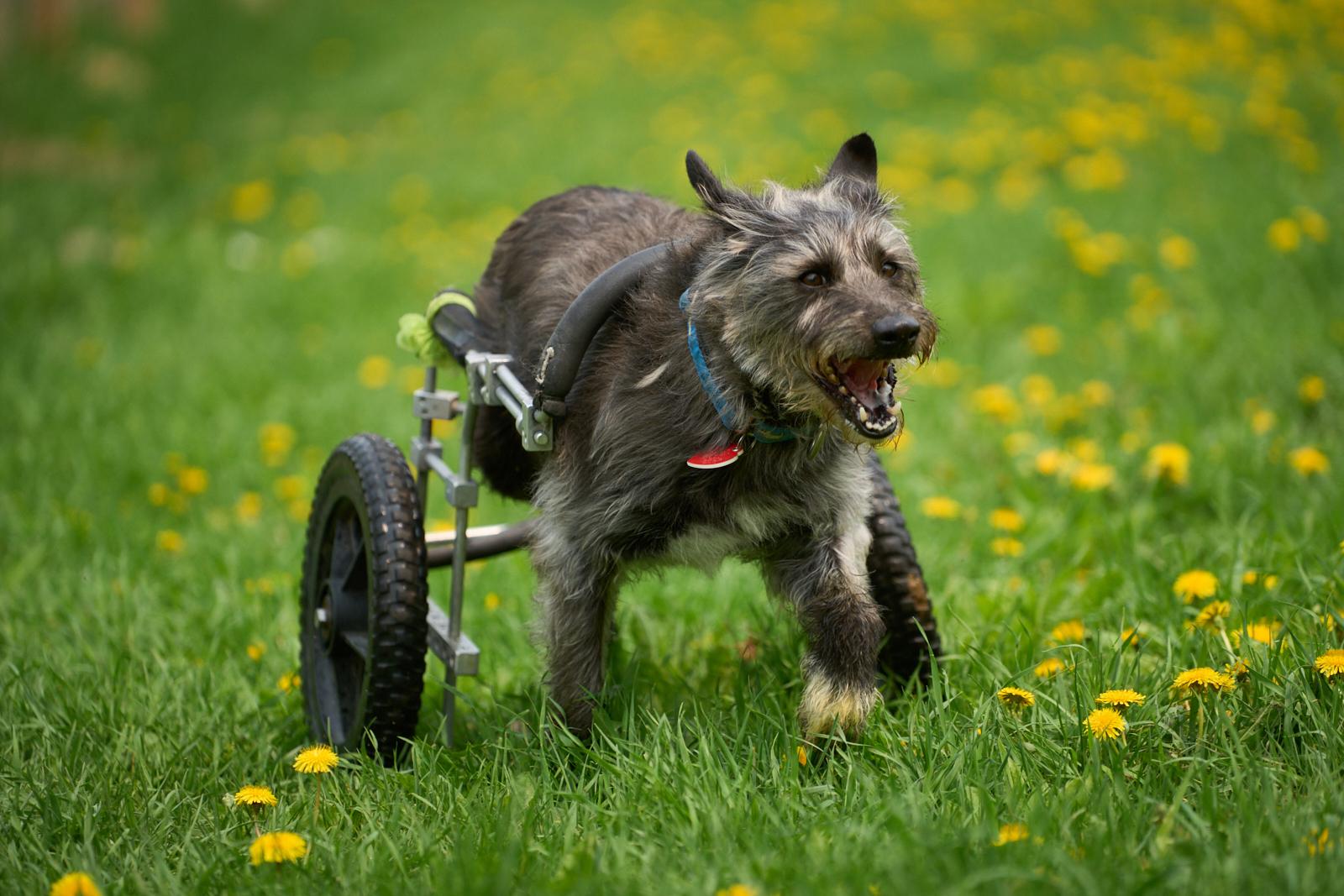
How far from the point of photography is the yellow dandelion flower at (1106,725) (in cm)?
254

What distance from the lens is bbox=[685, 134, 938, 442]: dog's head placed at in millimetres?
2535

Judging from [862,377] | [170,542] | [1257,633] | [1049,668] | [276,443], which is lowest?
[1049,668]

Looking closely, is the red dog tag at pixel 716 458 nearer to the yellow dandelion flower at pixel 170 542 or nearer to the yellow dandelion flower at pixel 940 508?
the yellow dandelion flower at pixel 940 508

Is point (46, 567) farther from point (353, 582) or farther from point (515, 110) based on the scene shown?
point (515, 110)

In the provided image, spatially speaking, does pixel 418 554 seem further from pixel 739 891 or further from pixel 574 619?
pixel 739 891

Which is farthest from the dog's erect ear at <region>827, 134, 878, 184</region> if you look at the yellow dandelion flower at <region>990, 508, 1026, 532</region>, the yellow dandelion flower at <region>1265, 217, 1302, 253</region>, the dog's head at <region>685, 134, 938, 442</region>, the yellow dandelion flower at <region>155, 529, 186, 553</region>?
the yellow dandelion flower at <region>1265, 217, 1302, 253</region>

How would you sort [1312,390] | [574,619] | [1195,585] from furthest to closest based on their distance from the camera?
[1312,390], [1195,585], [574,619]

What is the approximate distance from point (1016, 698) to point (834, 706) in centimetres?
45

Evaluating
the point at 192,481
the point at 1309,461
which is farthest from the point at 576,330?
the point at 192,481

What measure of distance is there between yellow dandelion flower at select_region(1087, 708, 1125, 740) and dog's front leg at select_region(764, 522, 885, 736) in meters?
0.52

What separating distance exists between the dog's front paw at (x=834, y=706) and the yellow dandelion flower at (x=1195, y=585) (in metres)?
1.18

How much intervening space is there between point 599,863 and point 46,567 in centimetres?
336

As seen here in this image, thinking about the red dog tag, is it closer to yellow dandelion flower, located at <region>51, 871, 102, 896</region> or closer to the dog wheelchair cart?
the dog wheelchair cart

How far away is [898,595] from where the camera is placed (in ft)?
10.4
